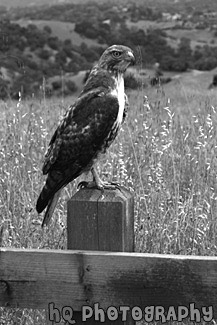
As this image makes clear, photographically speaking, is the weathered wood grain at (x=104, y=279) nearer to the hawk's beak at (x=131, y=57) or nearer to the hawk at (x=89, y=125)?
the hawk at (x=89, y=125)

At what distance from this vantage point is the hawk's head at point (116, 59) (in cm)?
349

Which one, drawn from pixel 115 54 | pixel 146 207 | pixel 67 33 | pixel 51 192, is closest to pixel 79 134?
pixel 51 192

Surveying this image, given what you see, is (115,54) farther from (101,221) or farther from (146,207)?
(101,221)

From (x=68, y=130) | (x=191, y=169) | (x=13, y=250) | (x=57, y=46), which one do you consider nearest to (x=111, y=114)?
(x=68, y=130)

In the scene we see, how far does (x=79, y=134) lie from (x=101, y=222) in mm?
1116

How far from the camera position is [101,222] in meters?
2.30

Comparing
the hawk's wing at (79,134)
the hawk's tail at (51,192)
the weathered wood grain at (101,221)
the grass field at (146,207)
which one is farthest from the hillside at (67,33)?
the weathered wood grain at (101,221)

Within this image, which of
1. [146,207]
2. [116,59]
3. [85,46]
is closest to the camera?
[116,59]

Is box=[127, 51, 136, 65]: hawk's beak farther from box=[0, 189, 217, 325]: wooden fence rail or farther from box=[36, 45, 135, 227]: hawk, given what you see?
box=[0, 189, 217, 325]: wooden fence rail

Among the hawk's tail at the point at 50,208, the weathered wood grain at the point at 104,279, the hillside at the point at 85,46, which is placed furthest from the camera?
the hillside at the point at 85,46

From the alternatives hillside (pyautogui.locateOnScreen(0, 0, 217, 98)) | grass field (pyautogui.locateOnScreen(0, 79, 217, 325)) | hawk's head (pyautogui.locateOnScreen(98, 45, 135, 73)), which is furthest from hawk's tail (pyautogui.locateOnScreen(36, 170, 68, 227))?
hillside (pyautogui.locateOnScreen(0, 0, 217, 98))

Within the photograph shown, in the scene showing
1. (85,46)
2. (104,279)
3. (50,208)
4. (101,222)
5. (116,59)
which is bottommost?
(85,46)

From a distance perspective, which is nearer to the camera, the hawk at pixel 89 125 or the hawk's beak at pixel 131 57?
the hawk at pixel 89 125

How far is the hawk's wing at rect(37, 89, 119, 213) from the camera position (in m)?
3.27
